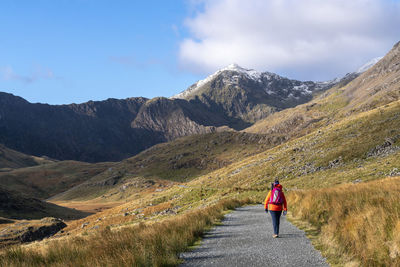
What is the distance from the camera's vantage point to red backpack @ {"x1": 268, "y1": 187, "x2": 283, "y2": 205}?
13.3 meters

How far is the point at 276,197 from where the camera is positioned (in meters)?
13.4

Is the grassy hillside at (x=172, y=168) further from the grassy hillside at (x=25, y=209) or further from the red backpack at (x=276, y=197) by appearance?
the red backpack at (x=276, y=197)

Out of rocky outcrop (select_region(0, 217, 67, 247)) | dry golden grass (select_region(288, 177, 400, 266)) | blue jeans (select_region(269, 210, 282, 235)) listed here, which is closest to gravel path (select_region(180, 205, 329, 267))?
blue jeans (select_region(269, 210, 282, 235))

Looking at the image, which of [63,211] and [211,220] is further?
[63,211]

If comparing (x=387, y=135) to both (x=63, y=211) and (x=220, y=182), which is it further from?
(x=63, y=211)

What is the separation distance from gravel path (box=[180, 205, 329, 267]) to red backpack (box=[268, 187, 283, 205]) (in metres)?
1.46

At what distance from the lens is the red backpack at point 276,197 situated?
13312mm

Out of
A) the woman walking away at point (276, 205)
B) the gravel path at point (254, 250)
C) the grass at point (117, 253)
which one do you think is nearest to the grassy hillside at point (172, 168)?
the gravel path at point (254, 250)

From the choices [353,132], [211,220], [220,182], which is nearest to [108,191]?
[220,182]

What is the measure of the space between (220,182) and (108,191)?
9439cm

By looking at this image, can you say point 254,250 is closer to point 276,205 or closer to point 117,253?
point 276,205

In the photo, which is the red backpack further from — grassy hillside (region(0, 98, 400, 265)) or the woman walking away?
grassy hillside (region(0, 98, 400, 265))

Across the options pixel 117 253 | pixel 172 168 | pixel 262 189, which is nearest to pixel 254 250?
pixel 117 253

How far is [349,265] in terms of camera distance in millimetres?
7777
